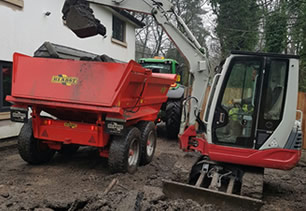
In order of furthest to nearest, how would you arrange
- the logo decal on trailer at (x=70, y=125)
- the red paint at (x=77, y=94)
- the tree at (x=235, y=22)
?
1. the tree at (x=235, y=22)
2. the logo decal on trailer at (x=70, y=125)
3. the red paint at (x=77, y=94)

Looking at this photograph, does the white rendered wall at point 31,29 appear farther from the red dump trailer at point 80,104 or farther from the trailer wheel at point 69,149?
the trailer wheel at point 69,149

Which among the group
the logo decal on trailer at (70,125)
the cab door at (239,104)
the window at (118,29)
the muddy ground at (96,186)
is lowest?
the muddy ground at (96,186)

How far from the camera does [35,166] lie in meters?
5.12

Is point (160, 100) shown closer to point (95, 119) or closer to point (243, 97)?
point (95, 119)

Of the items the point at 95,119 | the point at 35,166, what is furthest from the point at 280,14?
the point at 35,166

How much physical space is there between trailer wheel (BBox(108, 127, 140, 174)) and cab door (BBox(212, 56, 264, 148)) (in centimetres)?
142

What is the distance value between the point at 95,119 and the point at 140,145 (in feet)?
3.20

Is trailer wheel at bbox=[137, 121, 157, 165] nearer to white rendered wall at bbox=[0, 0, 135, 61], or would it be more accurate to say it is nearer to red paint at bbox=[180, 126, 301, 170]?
red paint at bbox=[180, 126, 301, 170]

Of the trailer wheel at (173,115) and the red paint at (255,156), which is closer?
the red paint at (255,156)

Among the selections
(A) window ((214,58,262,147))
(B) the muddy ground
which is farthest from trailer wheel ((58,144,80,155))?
(A) window ((214,58,262,147))

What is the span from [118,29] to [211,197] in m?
10.4

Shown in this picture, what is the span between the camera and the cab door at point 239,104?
3938 millimetres

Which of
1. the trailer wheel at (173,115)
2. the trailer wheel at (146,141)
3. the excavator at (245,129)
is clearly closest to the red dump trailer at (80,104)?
the trailer wheel at (146,141)

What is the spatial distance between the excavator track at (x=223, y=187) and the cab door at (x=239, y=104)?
45 cm
